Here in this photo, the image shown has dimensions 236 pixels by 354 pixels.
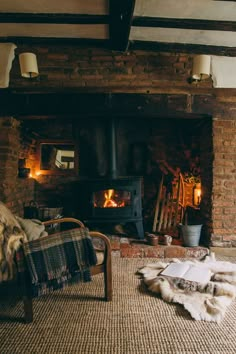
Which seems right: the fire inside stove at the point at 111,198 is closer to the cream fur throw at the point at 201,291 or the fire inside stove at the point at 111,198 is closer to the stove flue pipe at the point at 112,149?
the stove flue pipe at the point at 112,149

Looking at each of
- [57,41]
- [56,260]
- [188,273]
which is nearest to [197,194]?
[188,273]

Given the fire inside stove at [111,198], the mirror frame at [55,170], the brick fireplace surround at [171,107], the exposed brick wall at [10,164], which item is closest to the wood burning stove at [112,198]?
the fire inside stove at [111,198]

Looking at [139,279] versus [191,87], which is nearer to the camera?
[139,279]

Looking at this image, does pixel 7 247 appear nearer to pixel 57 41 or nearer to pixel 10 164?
pixel 10 164

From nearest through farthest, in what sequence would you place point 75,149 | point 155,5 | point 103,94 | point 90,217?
point 155,5 < point 103,94 < point 90,217 < point 75,149

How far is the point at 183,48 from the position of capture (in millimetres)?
3182

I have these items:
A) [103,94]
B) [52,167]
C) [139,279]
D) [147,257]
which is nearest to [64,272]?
[139,279]

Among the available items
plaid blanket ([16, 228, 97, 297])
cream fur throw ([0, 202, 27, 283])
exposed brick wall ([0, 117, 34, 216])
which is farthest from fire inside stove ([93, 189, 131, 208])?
cream fur throw ([0, 202, 27, 283])

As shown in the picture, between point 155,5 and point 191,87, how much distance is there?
1.10 meters

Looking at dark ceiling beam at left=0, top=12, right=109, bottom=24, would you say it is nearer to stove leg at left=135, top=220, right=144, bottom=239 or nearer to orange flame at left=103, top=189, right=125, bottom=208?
orange flame at left=103, top=189, right=125, bottom=208

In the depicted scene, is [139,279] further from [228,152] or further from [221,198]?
[228,152]

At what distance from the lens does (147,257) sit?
10.5 ft

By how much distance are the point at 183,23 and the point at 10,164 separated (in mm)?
2567

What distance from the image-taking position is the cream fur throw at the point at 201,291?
192cm
